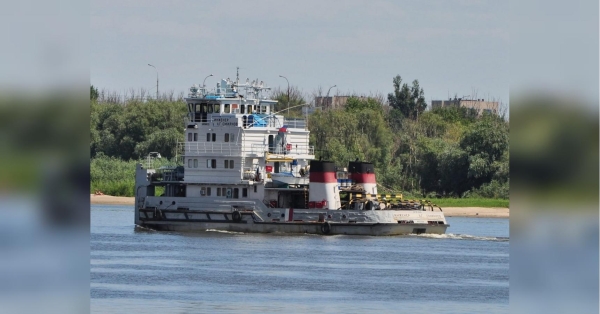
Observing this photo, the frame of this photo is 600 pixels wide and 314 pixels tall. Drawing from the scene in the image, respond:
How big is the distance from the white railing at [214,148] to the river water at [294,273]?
4073 millimetres

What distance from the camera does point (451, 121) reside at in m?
110

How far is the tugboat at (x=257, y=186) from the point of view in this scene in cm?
5097

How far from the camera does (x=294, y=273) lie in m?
36.2

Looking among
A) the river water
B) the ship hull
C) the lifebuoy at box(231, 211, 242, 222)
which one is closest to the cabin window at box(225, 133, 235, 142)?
the lifebuoy at box(231, 211, 242, 222)

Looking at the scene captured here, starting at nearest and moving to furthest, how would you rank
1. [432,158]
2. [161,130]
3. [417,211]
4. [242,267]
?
[242,267], [417,211], [432,158], [161,130]

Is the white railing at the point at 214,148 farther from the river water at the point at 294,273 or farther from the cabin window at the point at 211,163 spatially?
the river water at the point at 294,273

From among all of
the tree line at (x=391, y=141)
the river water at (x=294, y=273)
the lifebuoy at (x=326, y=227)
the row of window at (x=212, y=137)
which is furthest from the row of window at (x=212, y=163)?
the tree line at (x=391, y=141)

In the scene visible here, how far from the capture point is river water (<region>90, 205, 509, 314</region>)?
28609 millimetres

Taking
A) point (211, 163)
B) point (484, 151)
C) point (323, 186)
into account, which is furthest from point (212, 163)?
point (484, 151)

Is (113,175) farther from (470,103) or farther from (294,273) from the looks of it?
(470,103)
